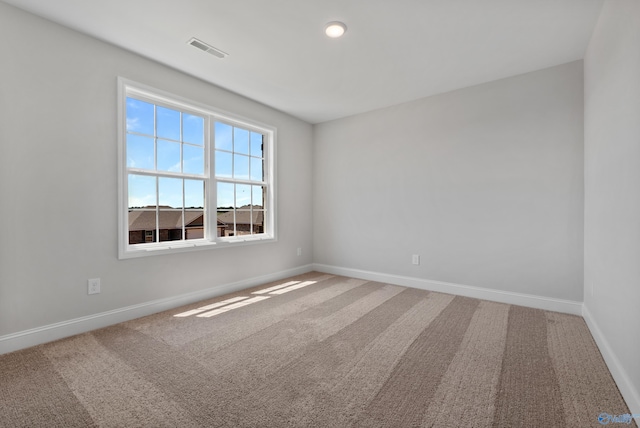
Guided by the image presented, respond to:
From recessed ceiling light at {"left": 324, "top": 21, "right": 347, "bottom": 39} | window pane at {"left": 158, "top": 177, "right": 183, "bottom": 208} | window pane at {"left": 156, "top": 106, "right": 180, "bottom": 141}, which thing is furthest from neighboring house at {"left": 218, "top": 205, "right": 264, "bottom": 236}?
recessed ceiling light at {"left": 324, "top": 21, "right": 347, "bottom": 39}

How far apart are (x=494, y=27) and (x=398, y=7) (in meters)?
0.88

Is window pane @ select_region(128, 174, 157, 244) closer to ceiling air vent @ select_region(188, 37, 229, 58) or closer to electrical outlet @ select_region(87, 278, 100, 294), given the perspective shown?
electrical outlet @ select_region(87, 278, 100, 294)

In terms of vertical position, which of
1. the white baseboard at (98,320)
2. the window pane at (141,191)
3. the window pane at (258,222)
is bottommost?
the white baseboard at (98,320)

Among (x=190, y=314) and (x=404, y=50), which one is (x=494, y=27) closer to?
(x=404, y=50)

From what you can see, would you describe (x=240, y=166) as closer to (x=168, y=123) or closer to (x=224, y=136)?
(x=224, y=136)

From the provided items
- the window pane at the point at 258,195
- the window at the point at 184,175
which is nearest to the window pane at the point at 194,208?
the window at the point at 184,175

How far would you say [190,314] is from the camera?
288cm

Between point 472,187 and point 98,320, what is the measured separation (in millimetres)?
4105

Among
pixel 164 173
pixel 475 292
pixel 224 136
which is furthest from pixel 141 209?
pixel 475 292

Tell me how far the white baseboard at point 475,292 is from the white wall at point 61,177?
260 centimetres

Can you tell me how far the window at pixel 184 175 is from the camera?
284cm

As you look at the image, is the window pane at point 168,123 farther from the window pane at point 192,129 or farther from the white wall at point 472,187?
the white wall at point 472,187

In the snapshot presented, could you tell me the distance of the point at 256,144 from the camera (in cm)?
412

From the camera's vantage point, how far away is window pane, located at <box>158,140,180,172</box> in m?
3.06
